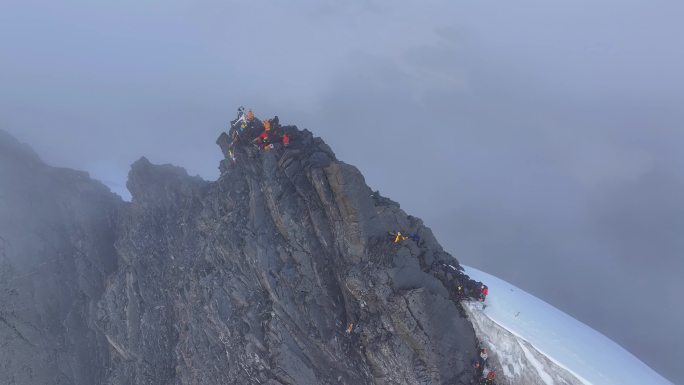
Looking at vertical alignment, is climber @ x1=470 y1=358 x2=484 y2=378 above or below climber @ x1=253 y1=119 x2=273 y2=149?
below

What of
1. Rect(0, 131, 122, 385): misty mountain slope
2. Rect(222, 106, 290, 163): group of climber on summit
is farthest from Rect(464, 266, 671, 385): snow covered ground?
Rect(0, 131, 122, 385): misty mountain slope

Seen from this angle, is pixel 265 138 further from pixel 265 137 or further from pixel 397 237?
pixel 397 237

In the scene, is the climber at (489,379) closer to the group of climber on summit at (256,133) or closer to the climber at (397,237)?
the climber at (397,237)

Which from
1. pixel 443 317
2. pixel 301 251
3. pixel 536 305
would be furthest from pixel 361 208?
pixel 536 305

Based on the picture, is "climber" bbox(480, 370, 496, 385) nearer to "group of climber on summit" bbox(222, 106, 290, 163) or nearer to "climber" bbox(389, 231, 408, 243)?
"climber" bbox(389, 231, 408, 243)

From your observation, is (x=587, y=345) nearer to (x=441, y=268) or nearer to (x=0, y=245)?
(x=441, y=268)

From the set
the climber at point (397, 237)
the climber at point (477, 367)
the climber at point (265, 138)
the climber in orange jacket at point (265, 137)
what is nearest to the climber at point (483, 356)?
the climber at point (477, 367)
